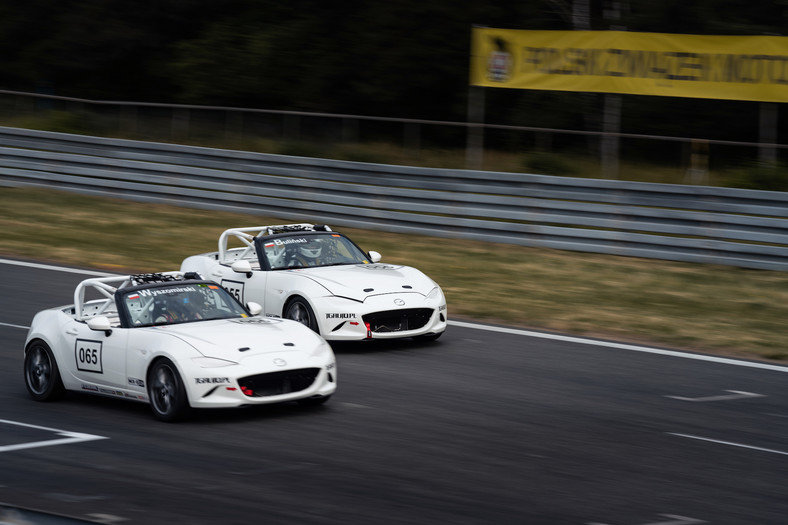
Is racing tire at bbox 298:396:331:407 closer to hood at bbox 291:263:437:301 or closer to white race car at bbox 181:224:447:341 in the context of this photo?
white race car at bbox 181:224:447:341

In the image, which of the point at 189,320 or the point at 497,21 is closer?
the point at 189,320

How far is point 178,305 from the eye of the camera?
403 inches

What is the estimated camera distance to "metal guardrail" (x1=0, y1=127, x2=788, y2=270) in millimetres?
17875

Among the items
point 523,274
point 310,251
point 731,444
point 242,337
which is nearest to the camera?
point 731,444

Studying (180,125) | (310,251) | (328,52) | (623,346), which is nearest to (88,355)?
(310,251)

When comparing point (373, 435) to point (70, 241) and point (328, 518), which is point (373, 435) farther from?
point (70, 241)

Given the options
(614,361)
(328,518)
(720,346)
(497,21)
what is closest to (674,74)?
(720,346)

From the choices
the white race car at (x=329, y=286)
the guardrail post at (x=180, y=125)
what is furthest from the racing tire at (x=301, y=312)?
the guardrail post at (x=180, y=125)

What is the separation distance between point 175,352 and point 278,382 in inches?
36.1

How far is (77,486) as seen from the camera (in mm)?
7707

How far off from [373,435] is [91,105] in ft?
67.9

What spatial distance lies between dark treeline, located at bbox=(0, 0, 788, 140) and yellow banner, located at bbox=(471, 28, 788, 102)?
2750mm

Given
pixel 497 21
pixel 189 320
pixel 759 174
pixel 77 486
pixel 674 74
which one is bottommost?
pixel 77 486

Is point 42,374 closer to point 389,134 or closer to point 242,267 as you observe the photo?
point 242,267
